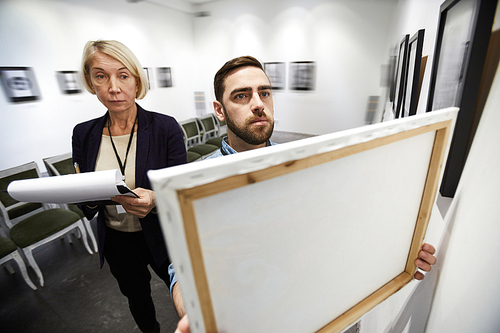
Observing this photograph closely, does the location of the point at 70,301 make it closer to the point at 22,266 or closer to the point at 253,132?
the point at 22,266

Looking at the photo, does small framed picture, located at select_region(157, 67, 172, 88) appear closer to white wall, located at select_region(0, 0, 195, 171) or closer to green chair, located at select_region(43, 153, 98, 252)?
white wall, located at select_region(0, 0, 195, 171)

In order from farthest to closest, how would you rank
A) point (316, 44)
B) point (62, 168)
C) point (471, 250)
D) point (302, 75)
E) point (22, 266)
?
point (302, 75), point (316, 44), point (62, 168), point (22, 266), point (471, 250)

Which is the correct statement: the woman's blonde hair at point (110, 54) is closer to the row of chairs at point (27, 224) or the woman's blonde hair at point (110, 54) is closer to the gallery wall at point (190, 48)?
the row of chairs at point (27, 224)

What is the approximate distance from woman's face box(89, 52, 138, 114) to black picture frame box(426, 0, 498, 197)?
121 cm

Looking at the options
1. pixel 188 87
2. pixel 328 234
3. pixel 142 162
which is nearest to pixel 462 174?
pixel 328 234

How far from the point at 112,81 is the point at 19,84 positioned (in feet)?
12.5

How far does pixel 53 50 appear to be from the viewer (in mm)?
3697

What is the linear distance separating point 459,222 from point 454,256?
0.09 metres

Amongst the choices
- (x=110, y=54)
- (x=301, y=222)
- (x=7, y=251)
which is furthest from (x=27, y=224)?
(x=301, y=222)

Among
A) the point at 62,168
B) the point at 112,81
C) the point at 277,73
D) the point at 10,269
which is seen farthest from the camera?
the point at 277,73

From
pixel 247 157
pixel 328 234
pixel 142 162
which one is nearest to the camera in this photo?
pixel 247 157

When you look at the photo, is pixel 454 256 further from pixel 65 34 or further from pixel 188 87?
pixel 188 87

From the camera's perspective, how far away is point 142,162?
3.45ft

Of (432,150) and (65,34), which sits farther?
(65,34)
